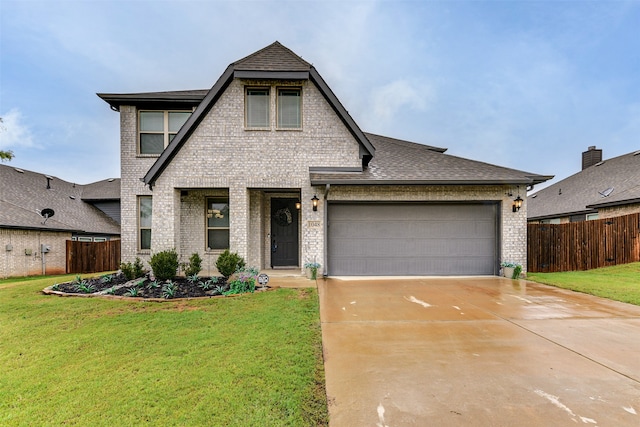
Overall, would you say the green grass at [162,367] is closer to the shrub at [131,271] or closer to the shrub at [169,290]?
the shrub at [169,290]

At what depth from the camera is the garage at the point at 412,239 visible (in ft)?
30.1

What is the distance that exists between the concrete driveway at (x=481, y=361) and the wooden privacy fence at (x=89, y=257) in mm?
12212

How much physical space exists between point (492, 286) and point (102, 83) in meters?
40.5

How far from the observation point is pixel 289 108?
9.03 meters

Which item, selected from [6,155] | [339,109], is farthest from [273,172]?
[6,155]

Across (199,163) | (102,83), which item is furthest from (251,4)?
(102,83)

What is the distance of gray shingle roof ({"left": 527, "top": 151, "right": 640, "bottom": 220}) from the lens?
13680 mm

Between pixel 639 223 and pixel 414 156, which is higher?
pixel 414 156

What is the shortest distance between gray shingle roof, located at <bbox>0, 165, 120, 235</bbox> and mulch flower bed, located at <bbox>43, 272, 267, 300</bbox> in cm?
655

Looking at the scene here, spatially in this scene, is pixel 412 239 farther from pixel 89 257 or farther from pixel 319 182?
pixel 89 257

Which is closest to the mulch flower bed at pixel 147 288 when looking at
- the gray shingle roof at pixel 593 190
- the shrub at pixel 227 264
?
the shrub at pixel 227 264

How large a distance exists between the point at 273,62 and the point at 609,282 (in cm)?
1162

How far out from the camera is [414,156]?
34.3 feet

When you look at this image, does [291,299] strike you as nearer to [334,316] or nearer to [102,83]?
[334,316]
